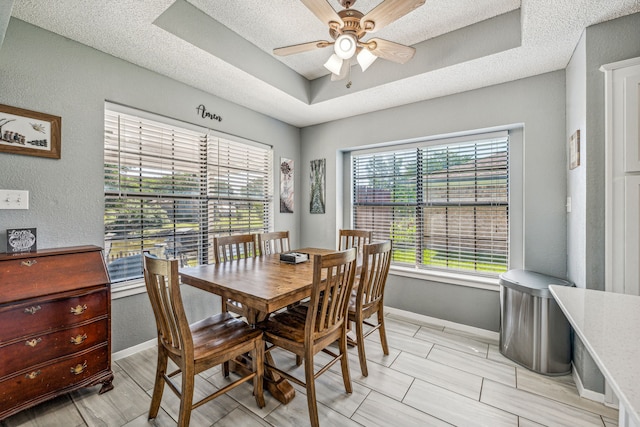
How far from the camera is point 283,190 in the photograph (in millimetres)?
4066

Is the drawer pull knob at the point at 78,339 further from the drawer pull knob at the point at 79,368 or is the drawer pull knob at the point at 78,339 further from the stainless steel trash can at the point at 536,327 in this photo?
the stainless steel trash can at the point at 536,327

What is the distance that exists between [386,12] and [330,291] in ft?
5.71

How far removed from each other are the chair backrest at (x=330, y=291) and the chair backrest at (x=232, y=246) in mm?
1188

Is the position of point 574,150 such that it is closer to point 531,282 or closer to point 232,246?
point 531,282

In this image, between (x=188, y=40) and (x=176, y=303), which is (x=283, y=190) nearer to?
(x=188, y=40)

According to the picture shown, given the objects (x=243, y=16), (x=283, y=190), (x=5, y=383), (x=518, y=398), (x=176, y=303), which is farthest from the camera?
(x=283, y=190)

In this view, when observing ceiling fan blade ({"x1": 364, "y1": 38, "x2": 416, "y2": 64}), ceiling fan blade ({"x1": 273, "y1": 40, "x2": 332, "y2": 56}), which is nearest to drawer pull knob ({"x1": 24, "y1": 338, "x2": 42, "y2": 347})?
ceiling fan blade ({"x1": 273, "y1": 40, "x2": 332, "y2": 56})

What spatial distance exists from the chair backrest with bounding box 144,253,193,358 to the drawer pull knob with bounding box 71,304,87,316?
2.24ft

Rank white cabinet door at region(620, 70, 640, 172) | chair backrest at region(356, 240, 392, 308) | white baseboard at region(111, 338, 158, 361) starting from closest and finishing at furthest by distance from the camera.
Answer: white cabinet door at region(620, 70, 640, 172), chair backrest at region(356, 240, 392, 308), white baseboard at region(111, 338, 158, 361)

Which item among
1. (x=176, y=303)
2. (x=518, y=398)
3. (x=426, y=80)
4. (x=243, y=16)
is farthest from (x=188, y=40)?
(x=518, y=398)

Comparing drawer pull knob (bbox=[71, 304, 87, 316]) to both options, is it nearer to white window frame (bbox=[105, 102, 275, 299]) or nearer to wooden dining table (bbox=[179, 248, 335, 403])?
white window frame (bbox=[105, 102, 275, 299])

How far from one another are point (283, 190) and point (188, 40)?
86.7 inches

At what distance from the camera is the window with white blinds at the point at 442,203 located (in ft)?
9.83

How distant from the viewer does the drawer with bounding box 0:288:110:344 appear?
1.62 metres
